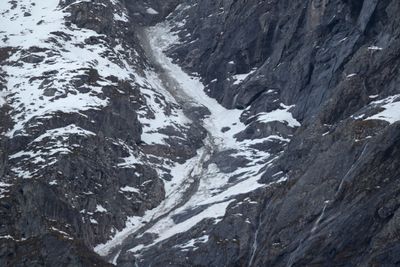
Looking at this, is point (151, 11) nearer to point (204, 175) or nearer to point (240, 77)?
point (240, 77)

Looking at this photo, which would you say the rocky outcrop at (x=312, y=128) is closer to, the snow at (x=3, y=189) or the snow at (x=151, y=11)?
the snow at (x=3, y=189)

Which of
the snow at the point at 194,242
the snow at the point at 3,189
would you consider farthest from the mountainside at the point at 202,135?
the snow at the point at 3,189

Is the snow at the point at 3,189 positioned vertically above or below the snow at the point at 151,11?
below

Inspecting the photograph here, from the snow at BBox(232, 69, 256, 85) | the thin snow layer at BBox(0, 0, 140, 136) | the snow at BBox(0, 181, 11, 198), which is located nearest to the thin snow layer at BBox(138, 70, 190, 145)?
the thin snow layer at BBox(0, 0, 140, 136)

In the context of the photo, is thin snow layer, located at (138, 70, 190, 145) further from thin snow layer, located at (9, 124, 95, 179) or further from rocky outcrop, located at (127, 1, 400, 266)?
thin snow layer, located at (9, 124, 95, 179)

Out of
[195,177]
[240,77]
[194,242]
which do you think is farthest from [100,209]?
[240,77]

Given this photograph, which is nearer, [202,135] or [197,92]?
[202,135]

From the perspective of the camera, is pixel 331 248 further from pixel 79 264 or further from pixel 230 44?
pixel 230 44
